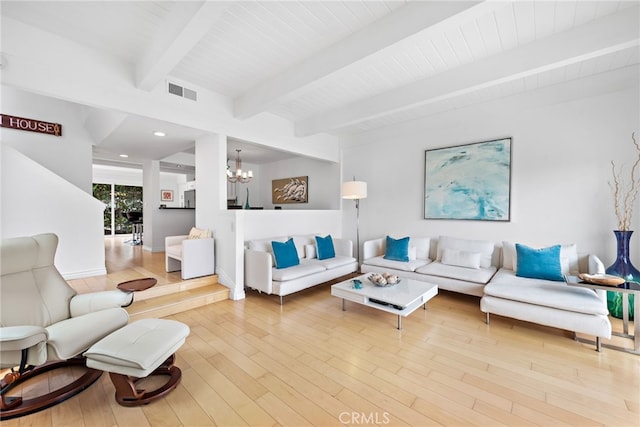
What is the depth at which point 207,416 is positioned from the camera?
1.64m

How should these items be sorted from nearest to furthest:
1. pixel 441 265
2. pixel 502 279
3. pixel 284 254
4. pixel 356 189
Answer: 1. pixel 502 279
2. pixel 284 254
3. pixel 441 265
4. pixel 356 189

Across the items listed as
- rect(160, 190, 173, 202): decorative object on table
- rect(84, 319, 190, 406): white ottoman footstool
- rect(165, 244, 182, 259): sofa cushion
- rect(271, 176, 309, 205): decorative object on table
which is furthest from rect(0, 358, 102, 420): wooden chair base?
rect(160, 190, 173, 202): decorative object on table

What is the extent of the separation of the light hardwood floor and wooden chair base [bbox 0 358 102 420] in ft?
0.14

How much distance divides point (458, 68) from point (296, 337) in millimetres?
3404

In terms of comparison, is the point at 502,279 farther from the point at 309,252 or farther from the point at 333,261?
the point at 309,252

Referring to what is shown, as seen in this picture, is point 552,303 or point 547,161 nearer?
point 552,303

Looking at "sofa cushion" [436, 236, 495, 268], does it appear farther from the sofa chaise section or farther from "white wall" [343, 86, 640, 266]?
the sofa chaise section

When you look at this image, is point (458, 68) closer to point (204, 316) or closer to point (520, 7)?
point (520, 7)

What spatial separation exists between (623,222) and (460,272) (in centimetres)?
180

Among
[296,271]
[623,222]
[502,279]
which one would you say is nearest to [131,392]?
[296,271]

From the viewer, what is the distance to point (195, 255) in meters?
3.82

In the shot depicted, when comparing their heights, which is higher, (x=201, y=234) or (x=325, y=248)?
(x=201, y=234)

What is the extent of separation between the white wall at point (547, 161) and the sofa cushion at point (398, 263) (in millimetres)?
652

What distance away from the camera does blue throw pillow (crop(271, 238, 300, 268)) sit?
376cm
